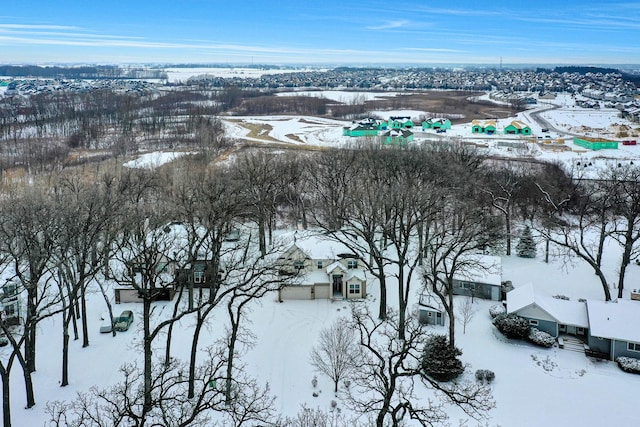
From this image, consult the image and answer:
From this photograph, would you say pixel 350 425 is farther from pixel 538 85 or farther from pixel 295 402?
pixel 538 85

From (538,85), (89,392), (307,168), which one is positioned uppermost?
(538,85)

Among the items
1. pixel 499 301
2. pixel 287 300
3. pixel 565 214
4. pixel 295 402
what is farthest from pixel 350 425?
pixel 565 214

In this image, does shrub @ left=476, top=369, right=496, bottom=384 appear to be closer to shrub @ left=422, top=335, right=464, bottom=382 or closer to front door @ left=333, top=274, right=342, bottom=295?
shrub @ left=422, top=335, right=464, bottom=382

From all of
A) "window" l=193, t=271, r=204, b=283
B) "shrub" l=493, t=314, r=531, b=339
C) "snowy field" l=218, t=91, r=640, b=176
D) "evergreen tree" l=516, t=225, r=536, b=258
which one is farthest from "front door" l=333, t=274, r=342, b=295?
"snowy field" l=218, t=91, r=640, b=176

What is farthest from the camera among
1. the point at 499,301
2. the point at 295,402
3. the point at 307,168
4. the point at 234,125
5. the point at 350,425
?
the point at 234,125

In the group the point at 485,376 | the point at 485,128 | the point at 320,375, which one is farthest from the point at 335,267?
the point at 485,128

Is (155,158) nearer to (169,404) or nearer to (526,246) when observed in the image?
(526,246)
